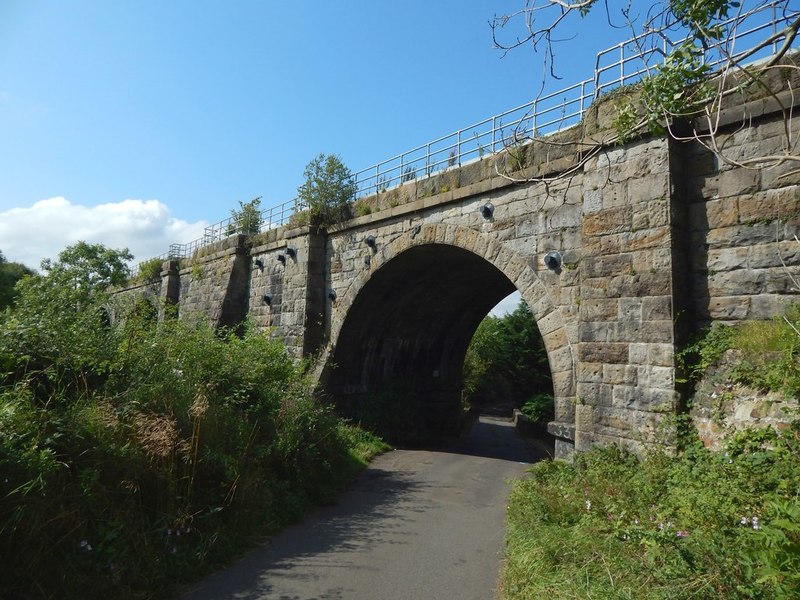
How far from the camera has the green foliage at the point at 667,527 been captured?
3.59 m

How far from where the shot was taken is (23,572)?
4391 millimetres

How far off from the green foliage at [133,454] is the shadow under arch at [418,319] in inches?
170

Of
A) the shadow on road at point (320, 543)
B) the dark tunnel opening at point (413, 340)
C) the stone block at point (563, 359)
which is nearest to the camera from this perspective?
the shadow on road at point (320, 543)

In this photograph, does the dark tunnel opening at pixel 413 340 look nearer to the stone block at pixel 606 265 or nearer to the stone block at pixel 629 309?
the stone block at pixel 606 265

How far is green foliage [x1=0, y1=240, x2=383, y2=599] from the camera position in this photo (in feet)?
15.3

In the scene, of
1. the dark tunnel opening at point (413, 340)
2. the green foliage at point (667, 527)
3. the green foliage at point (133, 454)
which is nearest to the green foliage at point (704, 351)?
the green foliage at point (667, 527)

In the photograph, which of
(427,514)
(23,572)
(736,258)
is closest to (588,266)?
(736,258)

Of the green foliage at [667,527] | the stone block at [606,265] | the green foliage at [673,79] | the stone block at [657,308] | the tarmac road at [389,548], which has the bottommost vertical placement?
the tarmac road at [389,548]

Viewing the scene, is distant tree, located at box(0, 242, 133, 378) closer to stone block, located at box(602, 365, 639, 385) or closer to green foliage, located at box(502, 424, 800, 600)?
green foliage, located at box(502, 424, 800, 600)

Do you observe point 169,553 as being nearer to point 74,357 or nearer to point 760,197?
point 74,357

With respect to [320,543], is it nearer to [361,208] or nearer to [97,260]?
[361,208]

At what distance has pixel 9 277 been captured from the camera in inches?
1363

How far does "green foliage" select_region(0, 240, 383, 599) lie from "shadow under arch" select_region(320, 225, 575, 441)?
4.33 meters

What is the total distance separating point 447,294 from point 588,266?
771 centimetres
